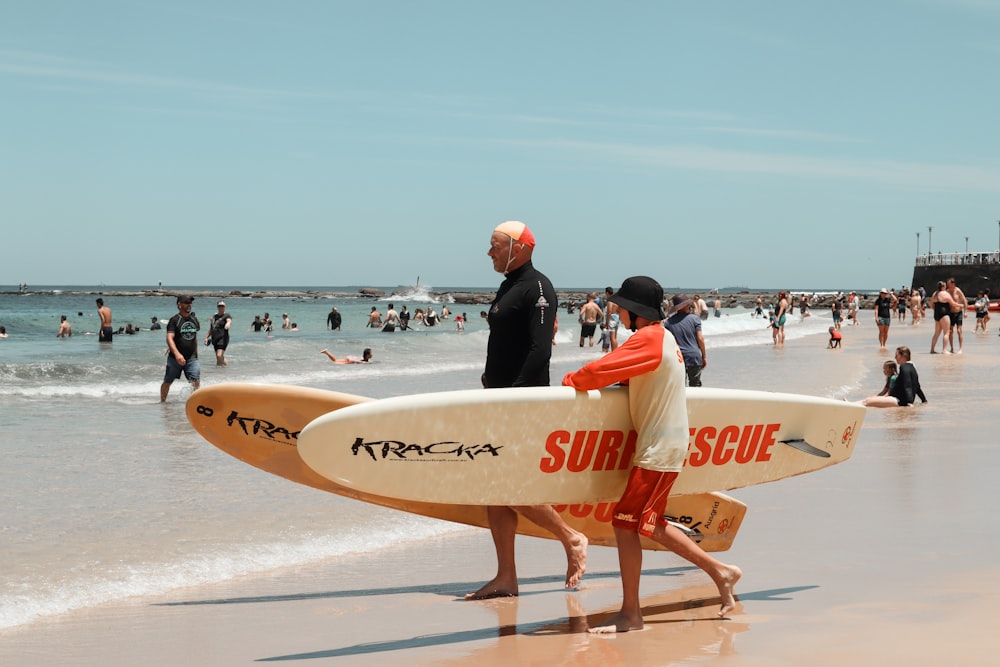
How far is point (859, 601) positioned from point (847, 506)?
2.24 metres

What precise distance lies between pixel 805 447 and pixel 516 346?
62.8 inches

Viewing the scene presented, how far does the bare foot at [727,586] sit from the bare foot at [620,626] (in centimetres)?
41

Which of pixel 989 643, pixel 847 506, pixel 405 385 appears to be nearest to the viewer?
pixel 989 643

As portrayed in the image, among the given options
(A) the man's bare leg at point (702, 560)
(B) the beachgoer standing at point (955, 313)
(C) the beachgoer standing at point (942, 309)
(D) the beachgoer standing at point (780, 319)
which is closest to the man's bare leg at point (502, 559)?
(A) the man's bare leg at point (702, 560)

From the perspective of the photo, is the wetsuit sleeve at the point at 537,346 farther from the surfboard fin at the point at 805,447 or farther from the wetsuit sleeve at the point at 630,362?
the surfboard fin at the point at 805,447

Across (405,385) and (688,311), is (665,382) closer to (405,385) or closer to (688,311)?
(688,311)

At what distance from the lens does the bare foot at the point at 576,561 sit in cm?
473

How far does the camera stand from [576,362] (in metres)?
24.7

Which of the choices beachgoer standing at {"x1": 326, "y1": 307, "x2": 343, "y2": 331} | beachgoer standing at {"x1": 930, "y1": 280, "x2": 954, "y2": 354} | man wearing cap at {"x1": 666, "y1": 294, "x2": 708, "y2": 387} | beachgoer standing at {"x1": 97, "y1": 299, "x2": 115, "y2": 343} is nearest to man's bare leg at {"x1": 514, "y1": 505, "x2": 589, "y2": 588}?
man wearing cap at {"x1": 666, "y1": 294, "x2": 708, "y2": 387}

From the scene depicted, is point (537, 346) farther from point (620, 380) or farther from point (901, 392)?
point (901, 392)

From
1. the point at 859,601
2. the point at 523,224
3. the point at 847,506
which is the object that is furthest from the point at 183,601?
the point at 847,506

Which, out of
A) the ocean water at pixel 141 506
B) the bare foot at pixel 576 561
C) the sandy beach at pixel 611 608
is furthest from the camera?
the ocean water at pixel 141 506

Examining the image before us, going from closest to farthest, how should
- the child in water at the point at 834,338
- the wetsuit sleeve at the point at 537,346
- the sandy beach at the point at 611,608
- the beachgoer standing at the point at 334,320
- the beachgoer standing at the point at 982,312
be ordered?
the sandy beach at the point at 611,608, the wetsuit sleeve at the point at 537,346, the child in water at the point at 834,338, the beachgoer standing at the point at 982,312, the beachgoer standing at the point at 334,320

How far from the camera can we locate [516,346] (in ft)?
15.3
